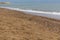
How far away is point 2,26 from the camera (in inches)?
348

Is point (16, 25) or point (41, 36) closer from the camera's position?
point (41, 36)

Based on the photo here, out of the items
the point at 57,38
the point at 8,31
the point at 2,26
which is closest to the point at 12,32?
the point at 8,31

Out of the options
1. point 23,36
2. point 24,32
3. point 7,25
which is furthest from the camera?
point 7,25

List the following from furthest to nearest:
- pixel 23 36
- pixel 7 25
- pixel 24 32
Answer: pixel 7 25 < pixel 24 32 < pixel 23 36

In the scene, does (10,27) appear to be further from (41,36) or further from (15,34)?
(41,36)

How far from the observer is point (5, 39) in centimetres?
744

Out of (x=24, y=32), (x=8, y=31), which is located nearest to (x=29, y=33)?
(x=24, y=32)

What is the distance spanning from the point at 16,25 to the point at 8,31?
1129mm

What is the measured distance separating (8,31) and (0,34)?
0.53 metres

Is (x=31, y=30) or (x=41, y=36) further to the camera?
(x=31, y=30)

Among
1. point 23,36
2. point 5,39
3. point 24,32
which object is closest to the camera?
point 5,39

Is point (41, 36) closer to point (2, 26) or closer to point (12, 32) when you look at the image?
point (12, 32)

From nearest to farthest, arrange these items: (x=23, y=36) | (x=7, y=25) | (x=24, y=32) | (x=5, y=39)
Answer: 1. (x=5, y=39)
2. (x=23, y=36)
3. (x=24, y=32)
4. (x=7, y=25)

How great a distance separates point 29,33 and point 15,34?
1.92 feet
